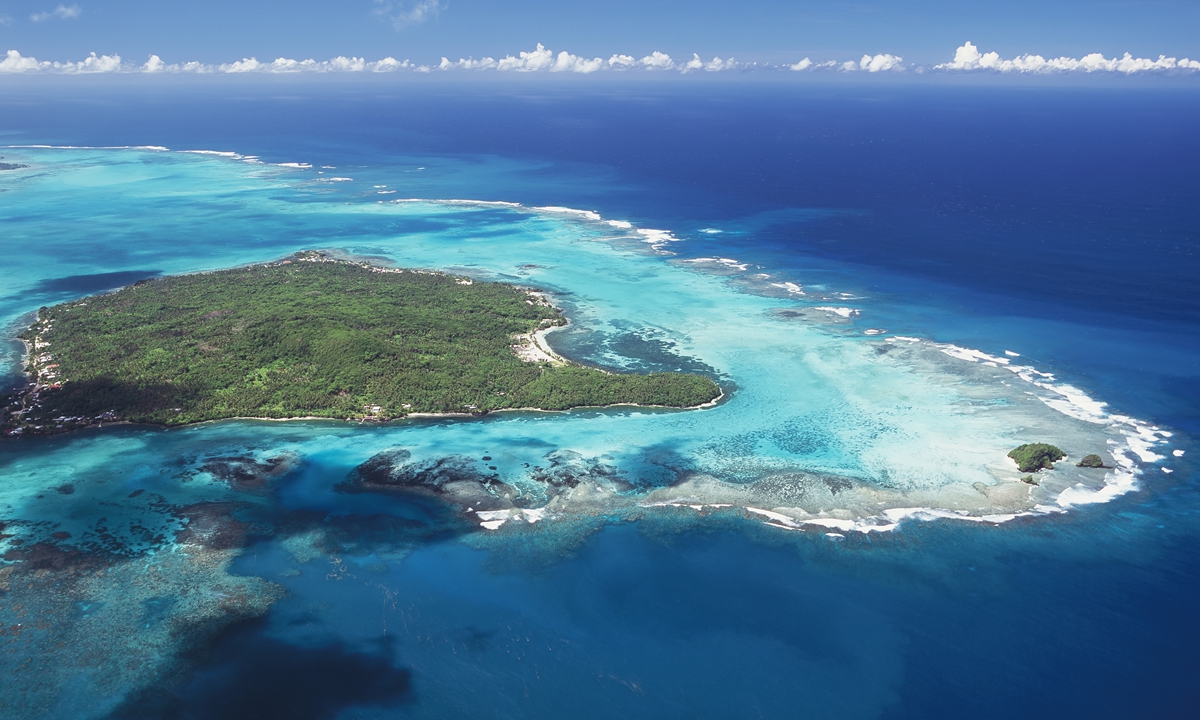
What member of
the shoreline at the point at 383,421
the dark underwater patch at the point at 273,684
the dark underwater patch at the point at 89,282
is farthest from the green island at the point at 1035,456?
the dark underwater patch at the point at 89,282

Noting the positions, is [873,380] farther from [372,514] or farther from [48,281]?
[48,281]

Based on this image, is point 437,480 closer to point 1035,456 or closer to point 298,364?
point 298,364

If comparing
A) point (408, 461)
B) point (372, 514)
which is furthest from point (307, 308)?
point (372, 514)

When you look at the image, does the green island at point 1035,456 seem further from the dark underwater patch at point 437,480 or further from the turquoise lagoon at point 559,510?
the dark underwater patch at point 437,480

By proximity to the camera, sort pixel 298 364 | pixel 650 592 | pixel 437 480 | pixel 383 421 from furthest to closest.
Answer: pixel 298 364 → pixel 383 421 → pixel 437 480 → pixel 650 592

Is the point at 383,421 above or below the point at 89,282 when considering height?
below

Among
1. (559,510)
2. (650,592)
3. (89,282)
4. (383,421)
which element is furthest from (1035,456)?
(89,282)

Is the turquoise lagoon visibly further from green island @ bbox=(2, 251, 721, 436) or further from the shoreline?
green island @ bbox=(2, 251, 721, 436)
